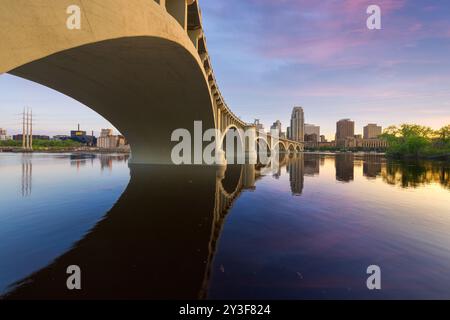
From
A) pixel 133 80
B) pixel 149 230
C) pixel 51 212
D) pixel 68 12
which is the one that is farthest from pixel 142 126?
pixel 68 12

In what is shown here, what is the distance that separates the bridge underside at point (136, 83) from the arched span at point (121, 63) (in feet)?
0.20

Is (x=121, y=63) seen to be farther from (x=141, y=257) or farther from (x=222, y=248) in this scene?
(x=222, y=248)

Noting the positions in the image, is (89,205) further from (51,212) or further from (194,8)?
(194,8)

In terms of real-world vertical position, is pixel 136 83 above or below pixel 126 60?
above

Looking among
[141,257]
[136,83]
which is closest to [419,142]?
[136,83]

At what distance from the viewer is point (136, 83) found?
20.3 metres

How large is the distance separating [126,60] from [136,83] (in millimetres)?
5725

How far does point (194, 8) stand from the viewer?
16.0 m

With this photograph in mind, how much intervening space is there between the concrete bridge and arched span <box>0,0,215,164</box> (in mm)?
19

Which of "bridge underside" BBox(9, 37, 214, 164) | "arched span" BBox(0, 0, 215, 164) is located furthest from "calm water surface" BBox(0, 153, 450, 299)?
"bridge underside" BBox(9, 37, 214, 164)

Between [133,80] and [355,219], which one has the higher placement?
[133,80]

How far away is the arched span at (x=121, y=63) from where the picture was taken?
4.42 meters
